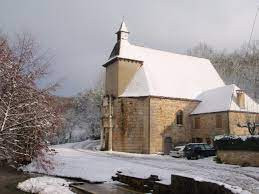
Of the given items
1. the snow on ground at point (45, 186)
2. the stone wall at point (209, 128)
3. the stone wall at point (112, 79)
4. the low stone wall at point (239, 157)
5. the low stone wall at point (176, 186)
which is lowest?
the snow on ground at point (45, 186)

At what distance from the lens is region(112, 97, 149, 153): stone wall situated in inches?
1634

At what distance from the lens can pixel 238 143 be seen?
25.2 meters

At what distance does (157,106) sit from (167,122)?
244 cm

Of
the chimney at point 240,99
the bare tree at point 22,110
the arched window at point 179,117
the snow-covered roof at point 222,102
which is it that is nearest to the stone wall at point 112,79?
the arched window at point 179,117

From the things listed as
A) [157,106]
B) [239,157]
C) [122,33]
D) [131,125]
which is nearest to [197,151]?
[239,157]

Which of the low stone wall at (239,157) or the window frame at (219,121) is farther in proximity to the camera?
the window frame at (219,121)

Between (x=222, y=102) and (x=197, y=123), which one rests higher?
(x=222, y=102)

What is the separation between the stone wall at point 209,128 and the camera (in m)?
39.5

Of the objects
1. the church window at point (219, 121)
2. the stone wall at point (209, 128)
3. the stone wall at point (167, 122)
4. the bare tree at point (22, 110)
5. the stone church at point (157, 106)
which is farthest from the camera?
the stone wall at point (167, 122)

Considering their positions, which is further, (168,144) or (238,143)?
(168,144)

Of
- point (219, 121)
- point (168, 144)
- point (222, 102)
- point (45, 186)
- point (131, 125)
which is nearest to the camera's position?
point (45, 186)

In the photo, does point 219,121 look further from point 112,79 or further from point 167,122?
point 112,79

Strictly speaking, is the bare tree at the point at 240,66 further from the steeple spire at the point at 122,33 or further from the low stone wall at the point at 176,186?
the low stone wall at the point at 176,186

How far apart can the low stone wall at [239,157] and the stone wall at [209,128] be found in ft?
42.3
